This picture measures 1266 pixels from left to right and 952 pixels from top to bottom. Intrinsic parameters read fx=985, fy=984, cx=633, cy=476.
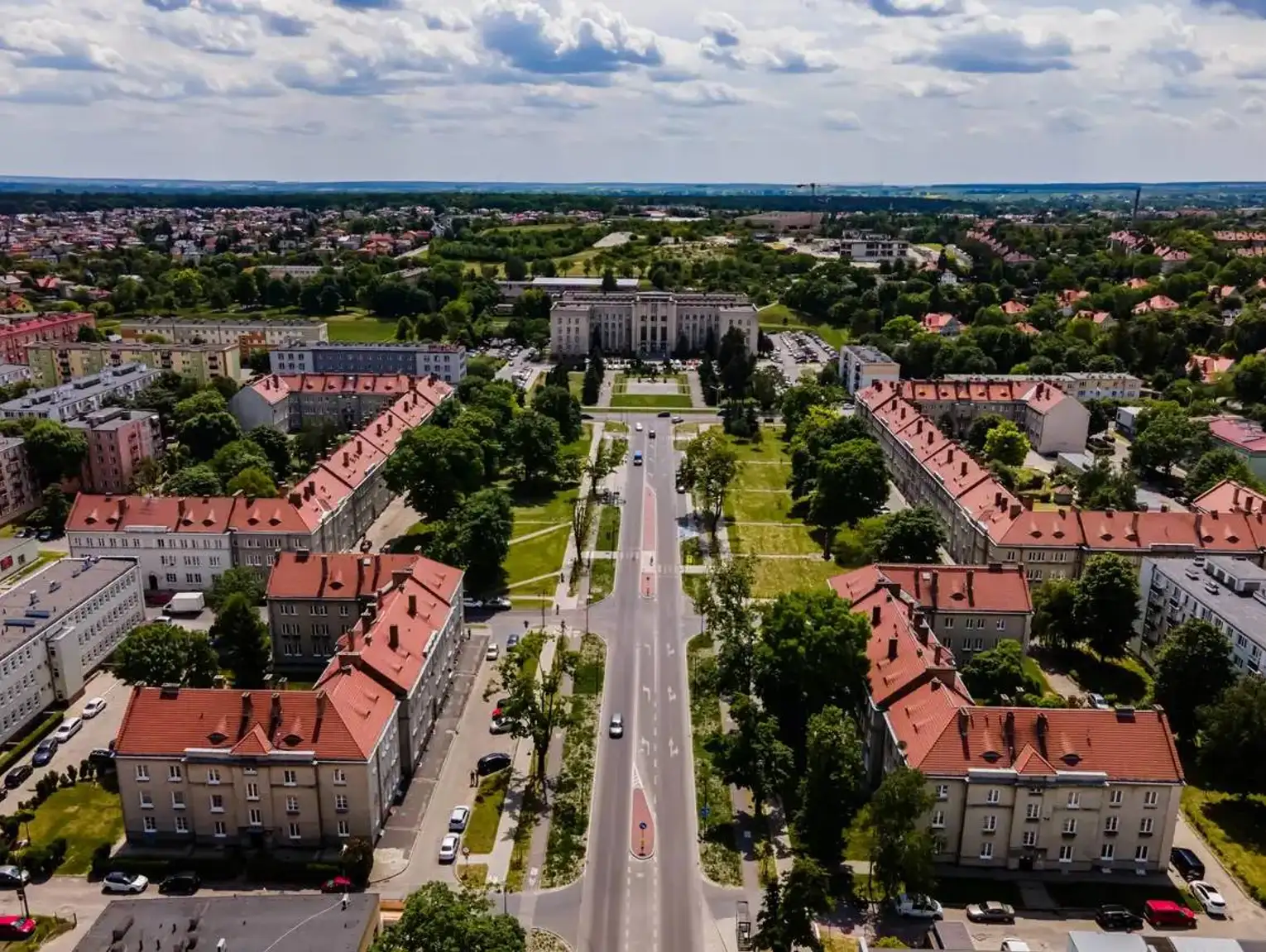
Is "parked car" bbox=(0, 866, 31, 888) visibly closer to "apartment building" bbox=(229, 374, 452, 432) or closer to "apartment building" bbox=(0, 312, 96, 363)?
"apartment building" bbox=(229, 374, 452, 432)

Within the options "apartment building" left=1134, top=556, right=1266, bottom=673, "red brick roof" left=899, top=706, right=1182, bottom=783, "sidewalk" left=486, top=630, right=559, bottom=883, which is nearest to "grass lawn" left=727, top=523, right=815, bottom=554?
"apartment building" left=1134, top=556, right=1266, bottom=673

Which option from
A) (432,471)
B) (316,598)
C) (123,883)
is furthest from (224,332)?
(123,883)

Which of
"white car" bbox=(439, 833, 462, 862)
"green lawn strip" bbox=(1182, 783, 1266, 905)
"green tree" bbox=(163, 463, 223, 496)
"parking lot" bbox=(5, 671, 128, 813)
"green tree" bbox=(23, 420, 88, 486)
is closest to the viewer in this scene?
"white car" bbox=(439, 833, 462, 862)

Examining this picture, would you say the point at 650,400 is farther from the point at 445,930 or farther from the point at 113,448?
the point at 445,930

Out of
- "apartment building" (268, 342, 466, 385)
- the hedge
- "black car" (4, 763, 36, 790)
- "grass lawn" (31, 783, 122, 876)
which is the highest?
"apartment building" (268, 342, 466, 385)

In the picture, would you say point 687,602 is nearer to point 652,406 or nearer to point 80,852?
point 80,852

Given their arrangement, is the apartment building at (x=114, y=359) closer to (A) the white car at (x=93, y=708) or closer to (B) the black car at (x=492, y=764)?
(A) the white car at (x=93, y=708)

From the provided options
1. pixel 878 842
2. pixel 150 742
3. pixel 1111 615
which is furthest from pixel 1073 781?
pixel 150 742
